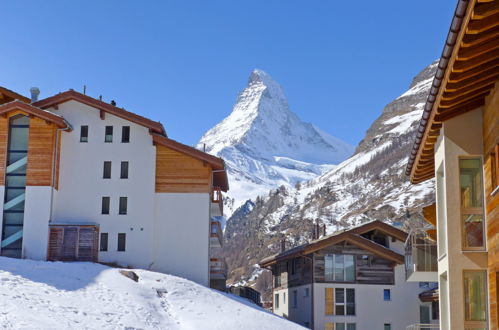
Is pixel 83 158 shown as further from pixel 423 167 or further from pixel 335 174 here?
pixel 335 174

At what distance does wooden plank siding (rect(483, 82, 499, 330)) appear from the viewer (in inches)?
485

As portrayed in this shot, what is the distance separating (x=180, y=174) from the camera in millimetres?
39312

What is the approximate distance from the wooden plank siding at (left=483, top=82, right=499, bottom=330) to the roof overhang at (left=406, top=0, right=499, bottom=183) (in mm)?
358

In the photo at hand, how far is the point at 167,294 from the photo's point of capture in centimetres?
3105

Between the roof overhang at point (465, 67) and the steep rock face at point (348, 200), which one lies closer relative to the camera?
the roof overhang at point (465, 67)

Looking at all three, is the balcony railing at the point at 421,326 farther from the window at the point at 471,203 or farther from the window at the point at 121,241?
the window at the point at 471,203

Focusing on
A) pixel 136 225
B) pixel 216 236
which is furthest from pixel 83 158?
pixel 216 236

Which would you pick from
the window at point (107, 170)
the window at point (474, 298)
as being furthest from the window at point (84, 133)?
the window at point (474, 298)

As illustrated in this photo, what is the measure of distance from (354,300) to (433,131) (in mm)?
27728

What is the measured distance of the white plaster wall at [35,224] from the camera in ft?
121

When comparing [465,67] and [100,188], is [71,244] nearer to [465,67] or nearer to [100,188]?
[100,188]

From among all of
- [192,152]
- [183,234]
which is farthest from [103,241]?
[192,152]

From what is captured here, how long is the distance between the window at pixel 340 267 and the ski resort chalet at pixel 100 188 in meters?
6.36

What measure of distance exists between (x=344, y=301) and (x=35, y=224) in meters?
16.6
